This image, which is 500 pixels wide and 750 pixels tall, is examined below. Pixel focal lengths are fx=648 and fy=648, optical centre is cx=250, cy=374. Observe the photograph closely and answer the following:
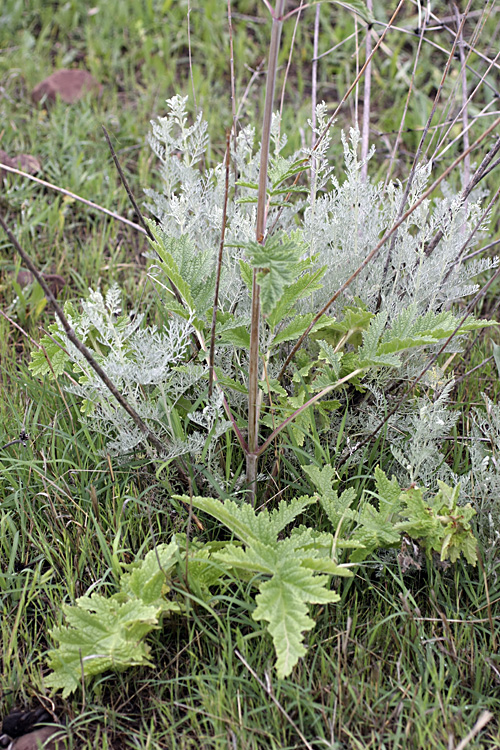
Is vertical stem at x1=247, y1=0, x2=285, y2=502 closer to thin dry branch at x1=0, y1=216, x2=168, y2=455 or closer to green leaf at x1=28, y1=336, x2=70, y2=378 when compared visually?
thin dry branch at x1=0, y1=216, x2=168, y2=455

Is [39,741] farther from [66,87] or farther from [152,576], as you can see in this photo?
[66,87]

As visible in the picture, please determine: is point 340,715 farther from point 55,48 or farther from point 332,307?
point 55,48

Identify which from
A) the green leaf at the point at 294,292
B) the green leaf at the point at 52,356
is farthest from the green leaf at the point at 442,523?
the green leaf at the point at 52,356

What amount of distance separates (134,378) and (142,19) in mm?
3694

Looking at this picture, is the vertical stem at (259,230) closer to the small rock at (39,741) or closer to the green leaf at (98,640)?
the green leaf at (98,640)

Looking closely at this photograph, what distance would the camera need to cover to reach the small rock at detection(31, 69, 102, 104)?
13.0 feet

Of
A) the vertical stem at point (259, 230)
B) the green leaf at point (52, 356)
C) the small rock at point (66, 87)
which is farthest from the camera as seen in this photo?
the small rock at point (66, 87)

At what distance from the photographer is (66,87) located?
13.1 feet

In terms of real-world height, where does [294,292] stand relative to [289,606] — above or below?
above

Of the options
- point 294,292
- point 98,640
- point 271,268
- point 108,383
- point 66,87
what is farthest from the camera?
point 66,87

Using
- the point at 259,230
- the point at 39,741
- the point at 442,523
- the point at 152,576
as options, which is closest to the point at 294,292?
the point at 259,230

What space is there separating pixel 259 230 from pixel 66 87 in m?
3.02

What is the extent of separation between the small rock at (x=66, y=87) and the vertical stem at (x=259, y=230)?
2790 millimetres

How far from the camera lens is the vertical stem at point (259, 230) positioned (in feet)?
4.60
